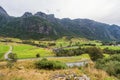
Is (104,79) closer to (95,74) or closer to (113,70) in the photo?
(95,74)

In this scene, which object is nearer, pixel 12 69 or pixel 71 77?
pixel 71 77

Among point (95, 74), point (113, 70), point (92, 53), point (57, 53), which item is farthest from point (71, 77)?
point (57, 53)

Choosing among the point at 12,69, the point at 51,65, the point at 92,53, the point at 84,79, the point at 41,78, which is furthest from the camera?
the point at 92,53

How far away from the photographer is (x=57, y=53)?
151250 millimetres

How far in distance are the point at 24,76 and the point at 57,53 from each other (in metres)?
132

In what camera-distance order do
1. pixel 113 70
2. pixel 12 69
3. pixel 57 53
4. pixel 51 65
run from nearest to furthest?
1. pixel 12 69
2. pixel 51 65
3. pixel 113 70
4. pixel 57 53

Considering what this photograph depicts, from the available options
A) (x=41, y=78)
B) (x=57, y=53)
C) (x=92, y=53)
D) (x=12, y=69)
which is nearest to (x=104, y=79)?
(x=41, y=78)

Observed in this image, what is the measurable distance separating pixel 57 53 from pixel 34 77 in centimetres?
13185

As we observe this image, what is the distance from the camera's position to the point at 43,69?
23.3 m

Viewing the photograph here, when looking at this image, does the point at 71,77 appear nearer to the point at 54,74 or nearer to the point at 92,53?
the point at 54,74

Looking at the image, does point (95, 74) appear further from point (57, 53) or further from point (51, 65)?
point (57, 53)

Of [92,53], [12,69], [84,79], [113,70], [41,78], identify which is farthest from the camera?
[92,53]

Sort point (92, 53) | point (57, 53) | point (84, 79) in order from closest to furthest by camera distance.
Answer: point (84, 79)
point (92, 53)
point (57, 53)

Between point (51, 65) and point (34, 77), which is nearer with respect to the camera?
point (34, 77)
